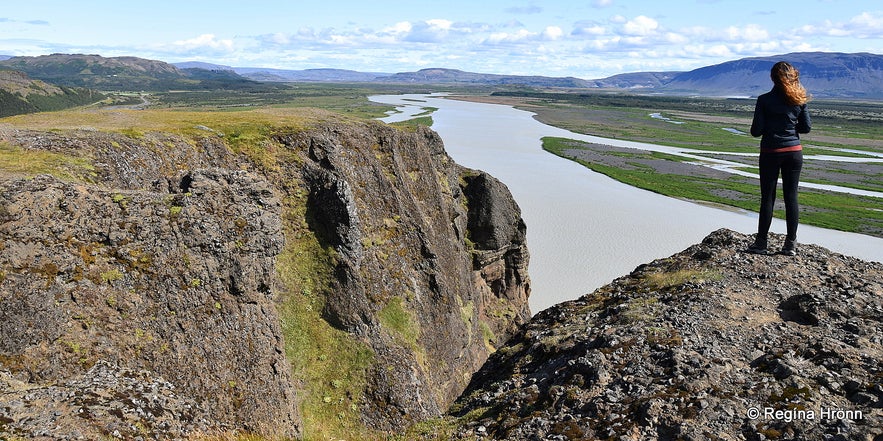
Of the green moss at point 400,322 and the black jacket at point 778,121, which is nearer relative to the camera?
the black jacket at point 778,121

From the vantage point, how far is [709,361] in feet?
46.5

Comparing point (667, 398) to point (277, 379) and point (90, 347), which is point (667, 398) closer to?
point (277, 379)

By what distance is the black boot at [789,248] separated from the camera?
19145 mm

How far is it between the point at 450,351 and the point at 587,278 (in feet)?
130

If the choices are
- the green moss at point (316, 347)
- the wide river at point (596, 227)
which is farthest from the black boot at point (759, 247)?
the wide river at point (596, 227)

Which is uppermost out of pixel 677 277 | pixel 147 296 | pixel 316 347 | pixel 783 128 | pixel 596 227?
pixel 783 128

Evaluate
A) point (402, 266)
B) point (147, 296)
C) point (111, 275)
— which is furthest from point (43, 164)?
point (402, 266)

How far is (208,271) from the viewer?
19.8 m

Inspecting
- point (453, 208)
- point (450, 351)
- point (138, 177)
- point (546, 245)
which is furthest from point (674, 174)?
point (138, 177)

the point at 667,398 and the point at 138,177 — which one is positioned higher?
the point at 138,177

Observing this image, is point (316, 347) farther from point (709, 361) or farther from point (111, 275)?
point (709, 361)

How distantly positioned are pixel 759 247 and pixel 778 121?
527 cm

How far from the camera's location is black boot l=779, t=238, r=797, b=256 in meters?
19.1

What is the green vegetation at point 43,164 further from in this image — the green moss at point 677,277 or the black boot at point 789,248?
the black boot at point 789,248
